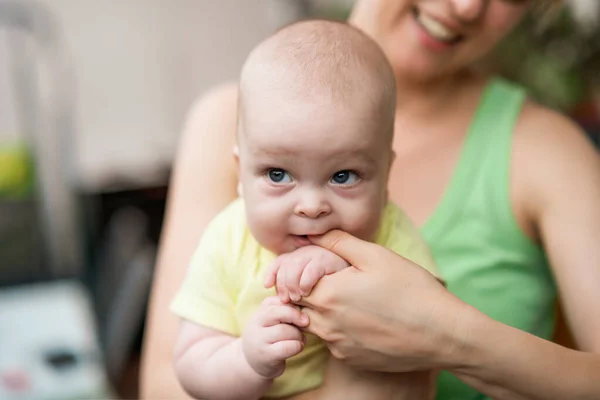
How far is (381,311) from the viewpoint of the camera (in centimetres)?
79

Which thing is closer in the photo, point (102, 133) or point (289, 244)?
point (289, 244)

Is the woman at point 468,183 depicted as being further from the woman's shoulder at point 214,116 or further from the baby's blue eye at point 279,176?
the baby's blue eye at point 279,176

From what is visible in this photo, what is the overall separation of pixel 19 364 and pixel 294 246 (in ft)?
5.01

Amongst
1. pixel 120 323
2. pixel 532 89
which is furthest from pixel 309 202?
pixel 532 89

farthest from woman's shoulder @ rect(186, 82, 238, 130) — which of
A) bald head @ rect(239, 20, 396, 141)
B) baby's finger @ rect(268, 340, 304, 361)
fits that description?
baby's finger @ rect(268, 340, 304, 361)

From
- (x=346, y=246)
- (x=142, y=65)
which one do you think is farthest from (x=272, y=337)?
(x=142, y=65)

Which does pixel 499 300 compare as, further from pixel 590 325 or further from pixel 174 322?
pixel 174 322

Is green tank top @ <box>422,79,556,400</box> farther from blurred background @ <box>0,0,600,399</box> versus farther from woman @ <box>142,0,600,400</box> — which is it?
blurred background @ <box>0,0,600,399</box>

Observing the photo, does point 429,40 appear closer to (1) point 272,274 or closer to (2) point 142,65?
(1) point 272,274

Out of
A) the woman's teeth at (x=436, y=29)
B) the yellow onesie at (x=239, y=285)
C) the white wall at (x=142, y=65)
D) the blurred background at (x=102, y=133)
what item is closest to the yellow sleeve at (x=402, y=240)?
the yellow onesie at (x=239, y=285)

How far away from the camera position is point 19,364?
2.07 metres

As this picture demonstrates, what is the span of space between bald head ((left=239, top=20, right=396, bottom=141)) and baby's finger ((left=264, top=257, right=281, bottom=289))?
15 centimetres

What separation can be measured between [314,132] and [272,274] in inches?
5.9

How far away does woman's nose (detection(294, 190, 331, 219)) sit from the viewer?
0.73m
